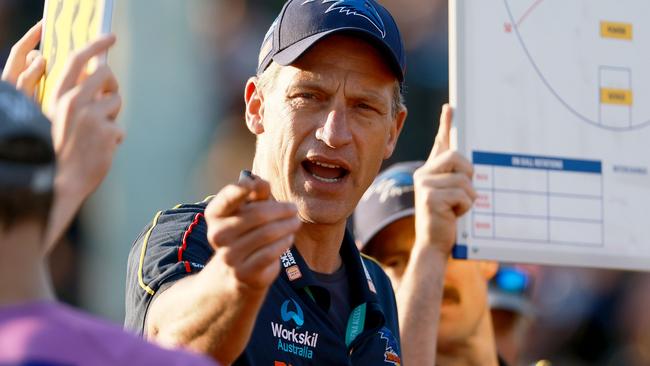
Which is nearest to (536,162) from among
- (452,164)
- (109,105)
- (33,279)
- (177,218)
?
→ (452,164)

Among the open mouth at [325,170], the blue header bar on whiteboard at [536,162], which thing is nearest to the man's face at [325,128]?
the open mouth at [325,170]

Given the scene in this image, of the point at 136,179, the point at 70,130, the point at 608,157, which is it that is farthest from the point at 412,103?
the point at 70,130

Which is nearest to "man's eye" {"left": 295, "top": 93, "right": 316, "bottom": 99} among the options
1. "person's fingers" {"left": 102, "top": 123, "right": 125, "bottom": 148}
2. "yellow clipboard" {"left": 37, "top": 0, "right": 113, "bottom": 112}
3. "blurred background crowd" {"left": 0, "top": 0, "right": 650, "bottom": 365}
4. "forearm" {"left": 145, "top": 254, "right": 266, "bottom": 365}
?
"yellow clipboard" {"left": 37, "top": 0, "right": 113, "bottom": 112}

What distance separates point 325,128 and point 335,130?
3 cm

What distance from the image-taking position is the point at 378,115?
3943 millimetres

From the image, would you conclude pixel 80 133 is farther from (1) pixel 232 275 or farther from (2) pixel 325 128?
(2) pixel 325 128

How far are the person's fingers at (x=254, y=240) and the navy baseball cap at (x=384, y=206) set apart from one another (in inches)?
87.5

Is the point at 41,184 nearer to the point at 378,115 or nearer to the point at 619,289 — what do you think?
the point at 378,115

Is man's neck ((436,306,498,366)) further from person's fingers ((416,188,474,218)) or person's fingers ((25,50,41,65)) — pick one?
person's fingers ((25,50,41,65))

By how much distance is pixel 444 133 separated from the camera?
3.92m

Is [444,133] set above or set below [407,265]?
above

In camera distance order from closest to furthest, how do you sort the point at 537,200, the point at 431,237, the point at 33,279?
the point at 33,279, the point at 537,200, the point at 431,237

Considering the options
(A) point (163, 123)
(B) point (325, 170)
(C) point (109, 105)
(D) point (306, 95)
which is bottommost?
(B) point (325, 170)

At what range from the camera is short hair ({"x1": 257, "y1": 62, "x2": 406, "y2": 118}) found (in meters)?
3.96
